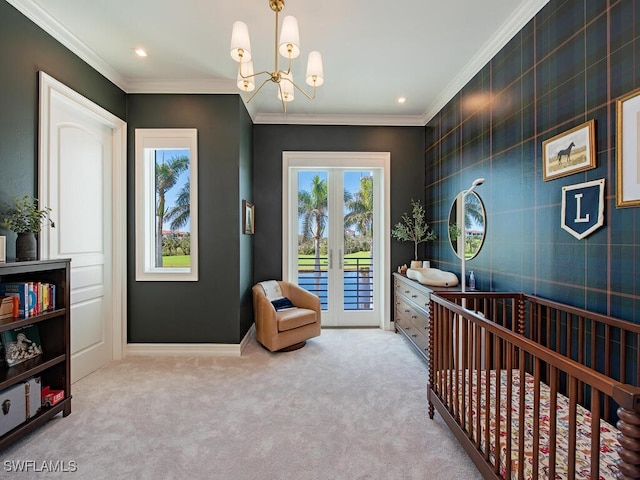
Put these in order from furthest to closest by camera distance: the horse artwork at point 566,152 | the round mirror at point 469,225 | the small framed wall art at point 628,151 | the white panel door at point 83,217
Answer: the round mirror at point 469,225 → the white panel door at point 83,217 → the horse artwork at point 566,152 → the small framed wall art at point 628,151

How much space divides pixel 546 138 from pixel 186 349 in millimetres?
3683

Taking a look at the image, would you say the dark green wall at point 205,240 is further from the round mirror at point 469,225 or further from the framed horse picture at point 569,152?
the framed horse picture at point 569,152

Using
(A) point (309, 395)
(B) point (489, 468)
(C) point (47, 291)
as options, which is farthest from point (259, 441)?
(C) point (47, 291)

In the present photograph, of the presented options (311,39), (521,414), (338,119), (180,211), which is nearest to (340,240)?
(338,119)

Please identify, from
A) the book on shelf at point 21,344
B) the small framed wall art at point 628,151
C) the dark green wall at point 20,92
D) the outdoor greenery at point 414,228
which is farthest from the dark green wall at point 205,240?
the small framed wall art at point 628,151

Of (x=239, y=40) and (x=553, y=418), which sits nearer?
(x=553, y=418)

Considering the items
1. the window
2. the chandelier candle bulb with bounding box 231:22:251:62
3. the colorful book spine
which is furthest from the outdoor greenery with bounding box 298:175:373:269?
the colorful book spine

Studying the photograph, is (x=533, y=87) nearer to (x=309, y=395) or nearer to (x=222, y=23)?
(x=222, y=23)

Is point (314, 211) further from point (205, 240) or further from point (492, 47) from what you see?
point (492, 47)

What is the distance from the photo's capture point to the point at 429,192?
13.6ft

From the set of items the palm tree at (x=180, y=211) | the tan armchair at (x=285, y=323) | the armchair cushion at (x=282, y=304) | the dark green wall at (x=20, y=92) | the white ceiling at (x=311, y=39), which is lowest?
the tan armchair at (x=285, y=323)

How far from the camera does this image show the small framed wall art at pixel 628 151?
1459mm

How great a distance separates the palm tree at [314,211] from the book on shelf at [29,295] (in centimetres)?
283

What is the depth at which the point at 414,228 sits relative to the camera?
4172mm
